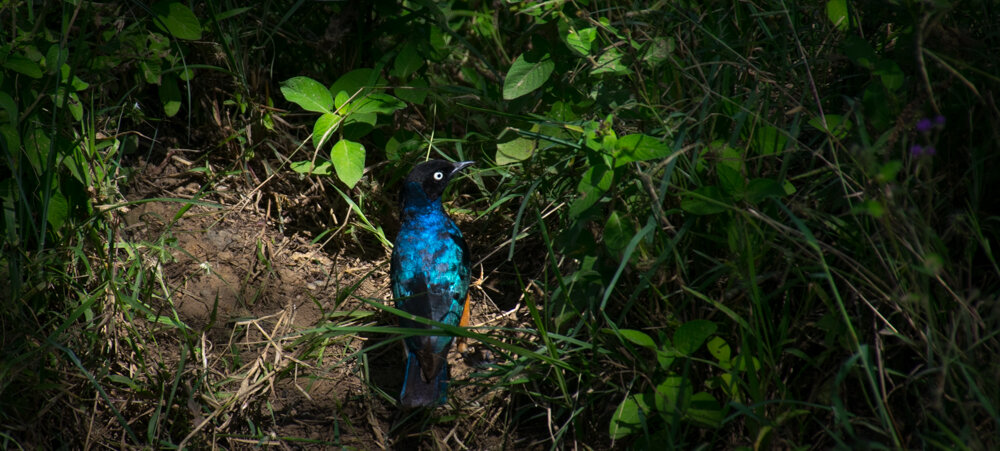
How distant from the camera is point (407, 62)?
13.1 feet

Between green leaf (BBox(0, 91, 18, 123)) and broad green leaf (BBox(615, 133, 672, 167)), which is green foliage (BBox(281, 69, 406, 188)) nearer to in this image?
green leaf (BBox(0, 91, 18, 123))

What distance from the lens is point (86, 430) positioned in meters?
3.14

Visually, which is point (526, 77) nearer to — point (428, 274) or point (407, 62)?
point (407, 62)

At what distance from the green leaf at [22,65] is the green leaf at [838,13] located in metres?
3.28

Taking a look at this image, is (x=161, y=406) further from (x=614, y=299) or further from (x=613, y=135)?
(x=613, y=135)

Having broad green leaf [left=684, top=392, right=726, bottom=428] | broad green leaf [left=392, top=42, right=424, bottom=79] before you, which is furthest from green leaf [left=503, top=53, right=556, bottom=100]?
broad green leaf [left=684, top=392, right=726, bottom=428]

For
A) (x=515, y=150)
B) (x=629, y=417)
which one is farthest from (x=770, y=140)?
(x=515, y=150)

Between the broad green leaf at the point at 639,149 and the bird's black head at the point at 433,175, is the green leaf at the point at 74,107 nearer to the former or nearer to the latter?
the bird's black head at the point at 433,175

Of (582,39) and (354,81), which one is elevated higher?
(582,39)

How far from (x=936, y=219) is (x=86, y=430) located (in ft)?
11.2

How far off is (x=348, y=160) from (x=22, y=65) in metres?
1.44

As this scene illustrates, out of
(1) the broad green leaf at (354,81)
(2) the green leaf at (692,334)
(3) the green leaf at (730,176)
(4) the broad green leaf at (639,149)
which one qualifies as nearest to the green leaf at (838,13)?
(3) the green leaf at (730,176)

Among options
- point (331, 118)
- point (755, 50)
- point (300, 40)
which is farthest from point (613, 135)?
point (300, 40)

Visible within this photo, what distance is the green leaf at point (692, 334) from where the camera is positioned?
2.60 m
